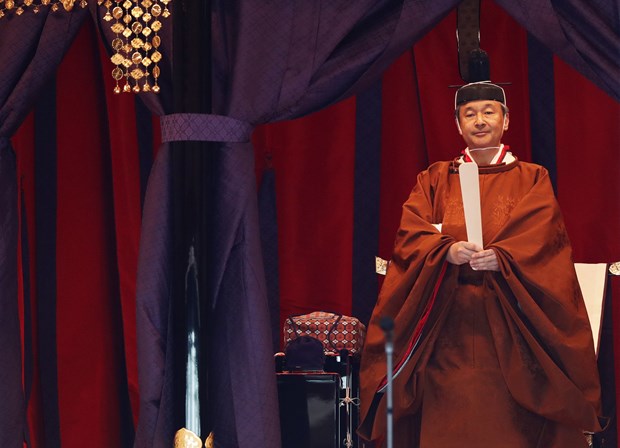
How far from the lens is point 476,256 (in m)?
3.70

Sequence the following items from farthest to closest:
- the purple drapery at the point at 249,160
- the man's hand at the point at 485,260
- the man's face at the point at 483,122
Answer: the man's face at the point at 483,122 → the purple drapery at the point at 249,160 → the man's hand at the point at 485,260

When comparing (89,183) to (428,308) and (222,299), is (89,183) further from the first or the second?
(428,308)

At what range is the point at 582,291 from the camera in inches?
163

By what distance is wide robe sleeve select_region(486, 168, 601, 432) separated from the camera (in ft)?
11.8

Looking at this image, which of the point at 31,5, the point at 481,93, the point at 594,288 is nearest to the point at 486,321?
the point at 594,288

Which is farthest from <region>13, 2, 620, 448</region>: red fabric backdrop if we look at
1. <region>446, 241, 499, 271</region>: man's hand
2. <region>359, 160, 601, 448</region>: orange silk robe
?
<region>446, 241, 499, 271</region>: man's hand

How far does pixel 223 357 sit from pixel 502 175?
49.4 inches

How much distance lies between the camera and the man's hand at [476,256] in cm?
370

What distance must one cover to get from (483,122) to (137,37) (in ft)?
4.45

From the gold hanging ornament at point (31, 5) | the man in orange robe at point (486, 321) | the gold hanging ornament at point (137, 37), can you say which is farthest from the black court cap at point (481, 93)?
the gold hanging ornament at point (31, 5)

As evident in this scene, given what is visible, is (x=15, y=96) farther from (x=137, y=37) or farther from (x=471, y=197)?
(x=471, y=197)

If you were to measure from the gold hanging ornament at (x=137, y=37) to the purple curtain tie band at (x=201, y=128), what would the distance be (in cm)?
18

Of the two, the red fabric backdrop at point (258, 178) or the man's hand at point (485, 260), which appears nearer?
the man's hand at point (485, 260)

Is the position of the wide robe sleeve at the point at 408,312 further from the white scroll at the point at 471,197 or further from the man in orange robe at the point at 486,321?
the white scroll at the point at 471,197
